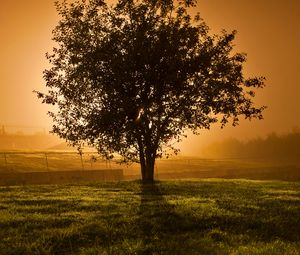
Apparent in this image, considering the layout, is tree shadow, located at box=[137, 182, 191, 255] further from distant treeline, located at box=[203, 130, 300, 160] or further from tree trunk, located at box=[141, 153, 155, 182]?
distant treeline, located at box=[203, 130, 300, 160]

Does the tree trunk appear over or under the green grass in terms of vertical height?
over

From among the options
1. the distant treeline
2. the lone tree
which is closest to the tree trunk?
the lone tree

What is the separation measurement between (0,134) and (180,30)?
6443 inches

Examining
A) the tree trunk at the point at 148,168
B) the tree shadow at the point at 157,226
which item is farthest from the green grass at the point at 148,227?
the tree trunk at the point at 148,168

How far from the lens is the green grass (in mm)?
11234

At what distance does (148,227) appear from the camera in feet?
45.2

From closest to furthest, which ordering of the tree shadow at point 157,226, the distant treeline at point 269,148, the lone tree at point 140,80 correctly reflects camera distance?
the tree shadow at point 157,226, the lone tree at point 140,80, the distant treeline at point 269,148

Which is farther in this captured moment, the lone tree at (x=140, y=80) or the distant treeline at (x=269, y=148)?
the distant treeline at (x=269, y=148)

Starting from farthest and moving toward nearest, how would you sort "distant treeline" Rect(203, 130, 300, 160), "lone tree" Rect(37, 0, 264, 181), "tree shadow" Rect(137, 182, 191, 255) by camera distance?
"distant treeline" Rect(203, 130, 300, 160) → "lone tree" Rect(37, 0, 264, 181) → "tree shadow" Rect(137, 182, 191, 255)

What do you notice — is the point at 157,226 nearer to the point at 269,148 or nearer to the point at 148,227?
the point at 148,227

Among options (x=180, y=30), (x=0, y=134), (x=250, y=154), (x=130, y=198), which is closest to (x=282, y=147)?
(x=250, y=154)

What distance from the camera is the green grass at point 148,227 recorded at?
442 inches

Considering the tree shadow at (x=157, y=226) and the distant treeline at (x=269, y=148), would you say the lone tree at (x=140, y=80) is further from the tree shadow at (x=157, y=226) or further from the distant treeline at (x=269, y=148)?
the distant treeline at (x=269, y=148)

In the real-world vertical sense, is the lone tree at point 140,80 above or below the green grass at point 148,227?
above
